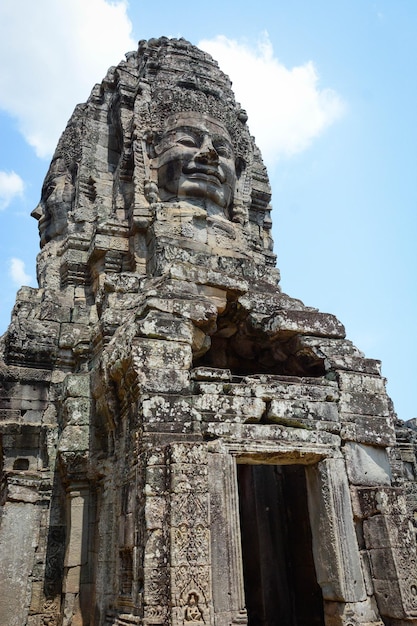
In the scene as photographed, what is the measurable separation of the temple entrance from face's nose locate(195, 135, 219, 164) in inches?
219

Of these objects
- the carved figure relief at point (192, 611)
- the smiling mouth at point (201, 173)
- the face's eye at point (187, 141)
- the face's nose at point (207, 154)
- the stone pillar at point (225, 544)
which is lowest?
the carved figure relief at point (192, 611)

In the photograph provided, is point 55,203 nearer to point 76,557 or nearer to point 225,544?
point 76,557

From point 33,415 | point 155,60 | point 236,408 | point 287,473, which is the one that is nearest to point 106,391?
point 236,408

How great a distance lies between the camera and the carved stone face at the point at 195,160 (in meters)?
9.88

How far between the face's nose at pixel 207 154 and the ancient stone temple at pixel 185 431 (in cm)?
4

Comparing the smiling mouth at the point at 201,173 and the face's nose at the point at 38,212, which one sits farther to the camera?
the face's nose at the point at 38,212

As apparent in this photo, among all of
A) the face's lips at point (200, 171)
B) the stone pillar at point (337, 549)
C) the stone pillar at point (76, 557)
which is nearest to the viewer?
the stone pillar at point (337, 549)

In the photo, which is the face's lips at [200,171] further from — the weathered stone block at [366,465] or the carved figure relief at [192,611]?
the carved figure relief at [192,611]

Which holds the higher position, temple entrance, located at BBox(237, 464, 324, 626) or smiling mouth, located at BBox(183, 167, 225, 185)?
smiling mouth, located at BBox(183, 167, 225, 185)

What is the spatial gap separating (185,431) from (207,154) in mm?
5934

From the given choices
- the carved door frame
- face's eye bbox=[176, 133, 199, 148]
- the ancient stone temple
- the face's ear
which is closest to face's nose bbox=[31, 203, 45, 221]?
the ancient stone temple

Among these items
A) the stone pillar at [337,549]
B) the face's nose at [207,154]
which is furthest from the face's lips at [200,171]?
the stone pillar at [337,549]

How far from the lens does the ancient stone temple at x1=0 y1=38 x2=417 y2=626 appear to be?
525 centimetres

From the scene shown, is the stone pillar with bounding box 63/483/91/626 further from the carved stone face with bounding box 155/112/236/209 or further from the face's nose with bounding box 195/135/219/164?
the face's nose with bounding box 195/135/219/164
